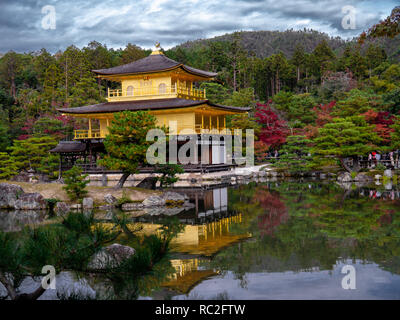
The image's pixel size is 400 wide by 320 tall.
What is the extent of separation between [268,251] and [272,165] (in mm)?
21659

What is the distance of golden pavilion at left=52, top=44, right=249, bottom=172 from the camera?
1096 inches

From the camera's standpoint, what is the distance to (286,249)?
9.02 metres

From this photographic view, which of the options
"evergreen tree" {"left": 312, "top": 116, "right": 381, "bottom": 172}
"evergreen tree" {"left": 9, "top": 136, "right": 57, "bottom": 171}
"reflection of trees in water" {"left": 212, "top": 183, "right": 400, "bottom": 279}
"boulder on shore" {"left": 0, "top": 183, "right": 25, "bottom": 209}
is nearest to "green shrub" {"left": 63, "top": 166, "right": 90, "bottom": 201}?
"boulder on shore" {"left": 0, "top": 183, "right": 25, "bottom": 209}

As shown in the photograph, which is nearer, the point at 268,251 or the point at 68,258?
the point at 68,258

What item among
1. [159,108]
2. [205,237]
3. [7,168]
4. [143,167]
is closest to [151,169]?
[143,167]

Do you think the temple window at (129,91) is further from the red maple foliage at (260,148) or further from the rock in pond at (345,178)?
the rock in pond at (345,178)

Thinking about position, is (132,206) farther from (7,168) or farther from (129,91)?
(129,91)

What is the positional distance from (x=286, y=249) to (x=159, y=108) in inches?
778

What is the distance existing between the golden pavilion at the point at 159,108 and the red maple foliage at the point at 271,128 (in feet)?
9.19

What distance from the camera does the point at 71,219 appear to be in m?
4.73

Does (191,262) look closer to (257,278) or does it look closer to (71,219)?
(257,278)

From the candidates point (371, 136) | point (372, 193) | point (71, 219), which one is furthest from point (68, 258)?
point (371, 136)

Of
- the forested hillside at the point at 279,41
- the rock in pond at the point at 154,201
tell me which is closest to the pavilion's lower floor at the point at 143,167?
the rock in pond at the point at 154,201

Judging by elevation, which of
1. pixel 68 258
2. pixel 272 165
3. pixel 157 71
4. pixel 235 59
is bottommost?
pixel 272 165
